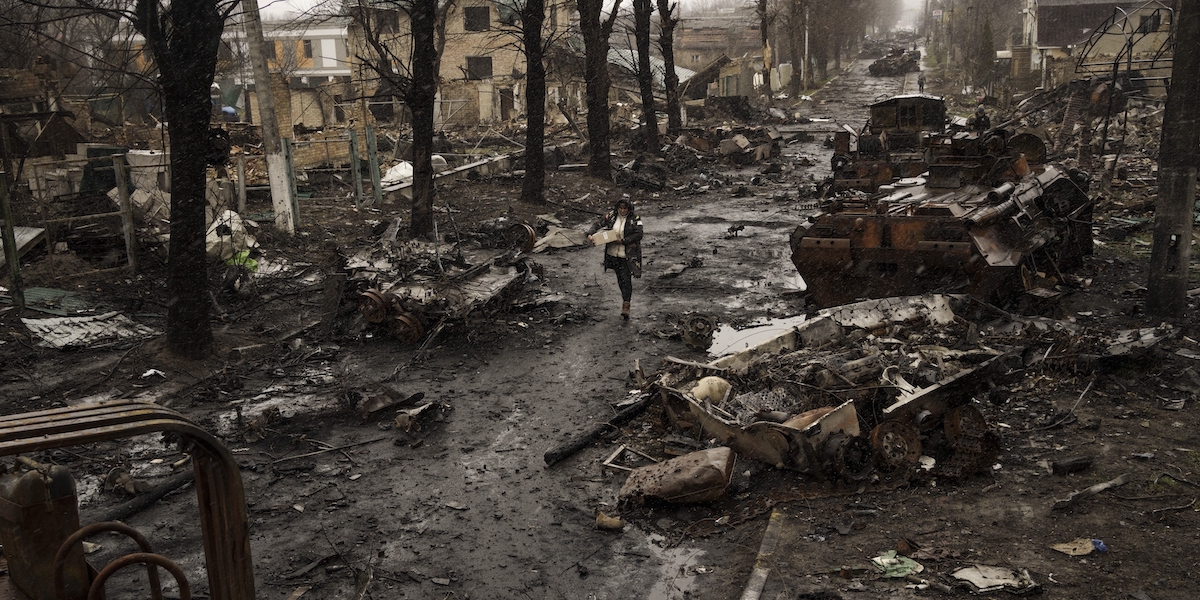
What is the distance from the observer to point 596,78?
2291 centimetres

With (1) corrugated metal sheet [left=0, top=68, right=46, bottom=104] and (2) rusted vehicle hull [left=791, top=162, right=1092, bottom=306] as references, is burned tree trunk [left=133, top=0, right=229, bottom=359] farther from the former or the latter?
(1) corrugated metal sheet [left=0, top=68, right=46, bottom=104]


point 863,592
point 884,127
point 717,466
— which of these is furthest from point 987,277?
point 884,127

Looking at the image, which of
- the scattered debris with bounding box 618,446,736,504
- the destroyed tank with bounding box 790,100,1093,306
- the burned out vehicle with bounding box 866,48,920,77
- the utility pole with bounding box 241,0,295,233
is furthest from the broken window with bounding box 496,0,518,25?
the burned out vehicle with bounding box 866,48,920,77

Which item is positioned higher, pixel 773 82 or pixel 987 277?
pixel 773 82

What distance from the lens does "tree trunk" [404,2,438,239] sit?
14562 mm

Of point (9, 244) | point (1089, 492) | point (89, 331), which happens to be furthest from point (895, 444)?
point (9, 244)

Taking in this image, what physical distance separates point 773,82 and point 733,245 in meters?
44.6

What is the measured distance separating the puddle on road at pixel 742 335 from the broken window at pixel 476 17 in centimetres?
3508

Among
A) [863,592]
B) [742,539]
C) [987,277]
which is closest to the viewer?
[863,592]

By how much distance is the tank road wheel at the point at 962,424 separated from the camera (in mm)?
6636

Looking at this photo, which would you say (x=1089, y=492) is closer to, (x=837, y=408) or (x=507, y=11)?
(x=837, y=408)

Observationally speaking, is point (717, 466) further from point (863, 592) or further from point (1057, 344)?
point (1057, 344)

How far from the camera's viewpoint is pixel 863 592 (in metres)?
5.14

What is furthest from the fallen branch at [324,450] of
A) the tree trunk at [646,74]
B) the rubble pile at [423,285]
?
the tree trunk at [646,74]
